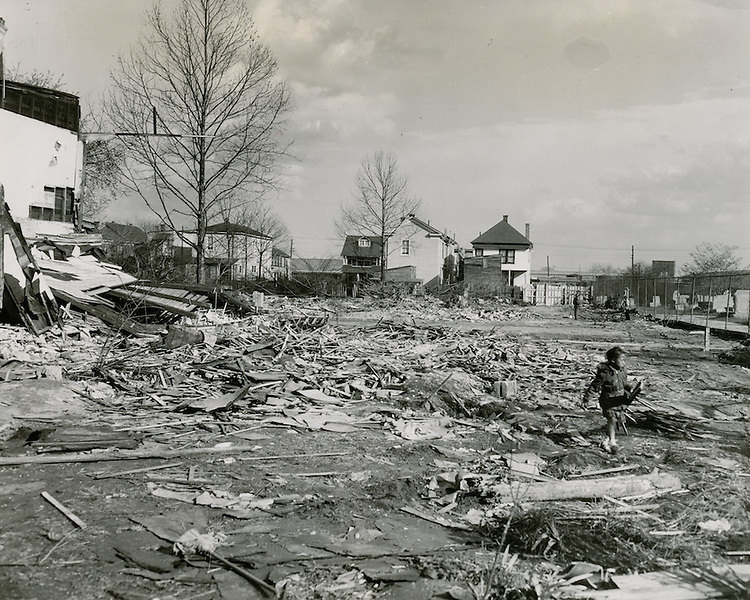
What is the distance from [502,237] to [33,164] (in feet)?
191

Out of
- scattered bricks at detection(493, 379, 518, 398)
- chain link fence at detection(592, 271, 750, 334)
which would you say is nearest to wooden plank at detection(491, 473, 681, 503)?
scattered bricks at detection(493, 379, 518, 398)

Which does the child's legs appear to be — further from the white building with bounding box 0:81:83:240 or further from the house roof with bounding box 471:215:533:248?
the house roof with bounding box 471:215:533:248

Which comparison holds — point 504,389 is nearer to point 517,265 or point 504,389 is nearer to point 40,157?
point 40,157

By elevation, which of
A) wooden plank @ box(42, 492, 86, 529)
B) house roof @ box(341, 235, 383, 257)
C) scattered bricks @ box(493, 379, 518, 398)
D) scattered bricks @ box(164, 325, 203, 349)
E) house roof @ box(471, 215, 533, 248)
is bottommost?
wooden plank @ box(42, 492, 86, 529)

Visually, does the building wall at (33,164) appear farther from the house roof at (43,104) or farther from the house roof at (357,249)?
the house roof at (357,249)

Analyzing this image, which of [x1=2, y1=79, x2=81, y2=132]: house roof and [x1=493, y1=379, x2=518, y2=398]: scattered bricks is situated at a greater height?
[x1=2, y1=79, x2=81, y2=132]: house roof

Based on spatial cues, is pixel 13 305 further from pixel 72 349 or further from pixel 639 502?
pixel 639 502

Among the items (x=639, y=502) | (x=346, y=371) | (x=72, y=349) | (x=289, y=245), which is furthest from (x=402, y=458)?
(x=289, y=245)

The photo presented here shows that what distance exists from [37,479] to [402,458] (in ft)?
12.8

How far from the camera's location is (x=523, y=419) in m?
9.34

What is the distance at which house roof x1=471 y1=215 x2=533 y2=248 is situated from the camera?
74.1 m

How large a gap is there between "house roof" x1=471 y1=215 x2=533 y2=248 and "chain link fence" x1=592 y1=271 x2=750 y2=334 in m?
22.7

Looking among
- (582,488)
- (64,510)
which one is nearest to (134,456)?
(64,510)

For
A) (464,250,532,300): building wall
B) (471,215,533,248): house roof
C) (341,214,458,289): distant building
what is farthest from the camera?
(471,215,533,248): house roof
